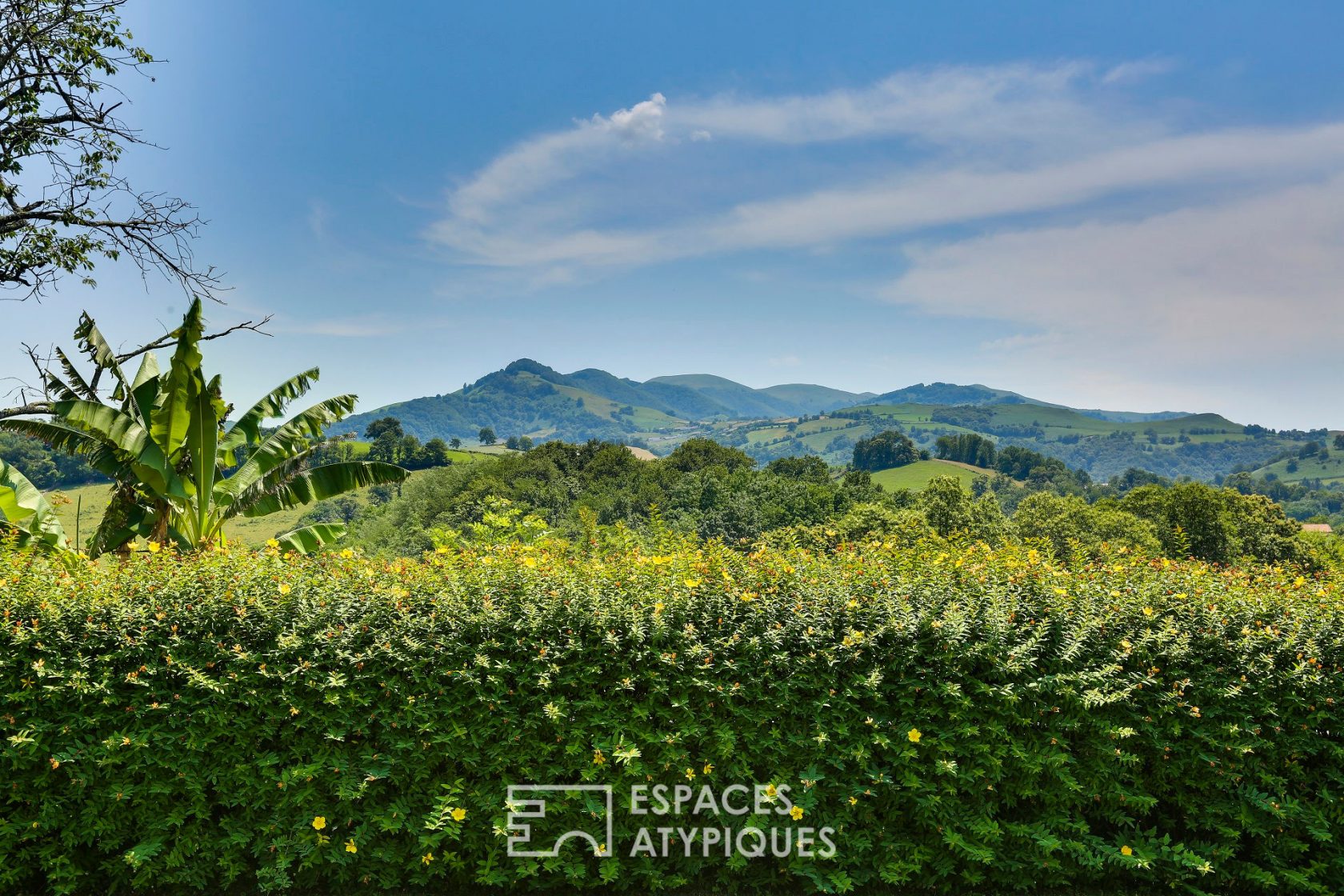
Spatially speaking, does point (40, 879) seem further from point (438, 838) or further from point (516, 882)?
point (516, 882)

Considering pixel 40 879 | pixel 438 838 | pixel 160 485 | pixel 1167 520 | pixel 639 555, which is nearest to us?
pixel 438 838

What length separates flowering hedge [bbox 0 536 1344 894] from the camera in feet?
13.9

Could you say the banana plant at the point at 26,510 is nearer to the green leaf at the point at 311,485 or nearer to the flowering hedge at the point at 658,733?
the green leaf at the point at 311,485

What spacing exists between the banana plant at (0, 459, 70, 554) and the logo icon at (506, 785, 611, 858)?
692cm

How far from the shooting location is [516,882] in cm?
435

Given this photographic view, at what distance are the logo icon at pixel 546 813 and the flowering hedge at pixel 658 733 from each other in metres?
0.07

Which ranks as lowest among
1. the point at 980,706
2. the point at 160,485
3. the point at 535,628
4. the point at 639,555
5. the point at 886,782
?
the point at 886,782

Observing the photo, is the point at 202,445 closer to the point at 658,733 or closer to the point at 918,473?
the point at 658,733

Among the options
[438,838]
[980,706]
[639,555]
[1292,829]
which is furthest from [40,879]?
[1292,829]

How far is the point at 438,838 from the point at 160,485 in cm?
716

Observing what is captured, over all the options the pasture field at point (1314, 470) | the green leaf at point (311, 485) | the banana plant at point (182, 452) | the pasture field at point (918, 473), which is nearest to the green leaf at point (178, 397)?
the banana plant at point (182, 452)

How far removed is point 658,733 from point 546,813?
2.84 ft

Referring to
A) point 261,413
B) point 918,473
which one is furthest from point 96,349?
point 918,473

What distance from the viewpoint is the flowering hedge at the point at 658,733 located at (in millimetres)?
4230
